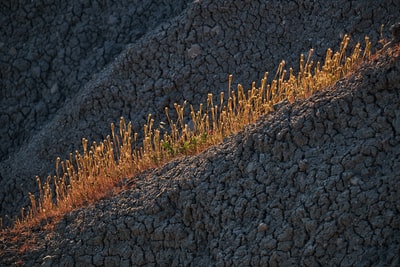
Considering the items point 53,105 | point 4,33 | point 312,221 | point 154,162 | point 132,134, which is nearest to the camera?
point 312,221

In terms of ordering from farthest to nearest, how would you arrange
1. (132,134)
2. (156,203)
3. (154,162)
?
(132,134) < (154,162) < (156,203)

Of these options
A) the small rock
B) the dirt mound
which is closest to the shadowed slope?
the small rock

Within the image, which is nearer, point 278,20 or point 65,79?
point 278,20

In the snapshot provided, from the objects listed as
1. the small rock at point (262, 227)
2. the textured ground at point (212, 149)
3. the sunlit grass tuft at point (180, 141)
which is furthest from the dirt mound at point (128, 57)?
the small rock at point (262, 227)

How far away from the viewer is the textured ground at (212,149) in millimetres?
6516

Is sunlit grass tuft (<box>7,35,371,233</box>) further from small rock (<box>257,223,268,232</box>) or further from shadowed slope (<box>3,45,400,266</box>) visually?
small rock (<box>257,223,268,232</box>)

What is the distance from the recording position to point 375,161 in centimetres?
654

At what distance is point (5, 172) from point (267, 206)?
4.57 m

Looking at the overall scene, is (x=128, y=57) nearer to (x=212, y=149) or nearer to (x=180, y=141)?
(x=180, y=141)

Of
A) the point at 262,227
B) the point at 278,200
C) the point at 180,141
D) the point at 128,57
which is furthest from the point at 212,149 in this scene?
the point at 128,57

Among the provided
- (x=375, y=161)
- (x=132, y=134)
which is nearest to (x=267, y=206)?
(x=375, y=161)

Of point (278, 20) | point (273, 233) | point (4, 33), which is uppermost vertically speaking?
point (4, 33)

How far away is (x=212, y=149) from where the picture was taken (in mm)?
7766

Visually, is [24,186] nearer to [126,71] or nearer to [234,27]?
[126,71]
